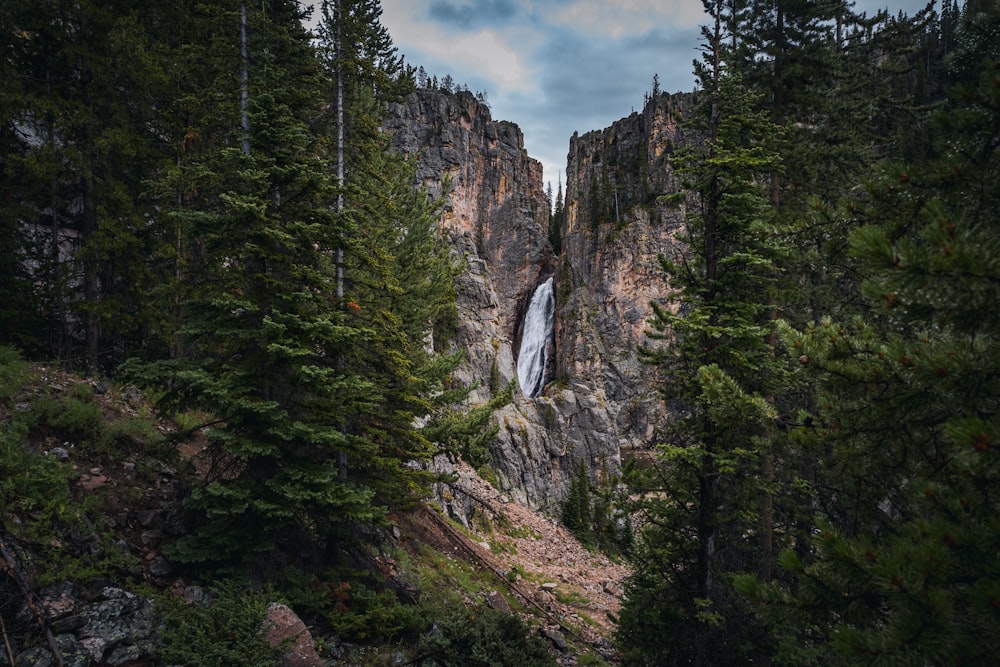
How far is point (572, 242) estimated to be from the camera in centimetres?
5856

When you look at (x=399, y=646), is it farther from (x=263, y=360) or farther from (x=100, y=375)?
(x=100, y=375)

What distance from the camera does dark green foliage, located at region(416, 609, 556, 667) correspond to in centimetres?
775

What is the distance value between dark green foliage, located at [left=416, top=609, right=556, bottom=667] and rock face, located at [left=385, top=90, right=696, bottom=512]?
108 feet

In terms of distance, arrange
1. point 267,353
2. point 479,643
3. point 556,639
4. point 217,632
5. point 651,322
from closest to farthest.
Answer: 1. point 217,632
2. point 267,353
3. point 479,643
4. point 651,322
5. point 556,639

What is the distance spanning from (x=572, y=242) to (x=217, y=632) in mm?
56311

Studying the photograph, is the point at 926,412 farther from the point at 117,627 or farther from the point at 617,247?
the point at 617,247

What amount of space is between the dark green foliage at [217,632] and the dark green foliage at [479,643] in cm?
271

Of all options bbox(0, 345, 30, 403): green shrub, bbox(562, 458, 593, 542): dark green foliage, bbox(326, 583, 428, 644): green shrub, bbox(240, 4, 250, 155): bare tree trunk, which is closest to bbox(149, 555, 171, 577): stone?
bbox(326, 583, 428, 644): green shrub

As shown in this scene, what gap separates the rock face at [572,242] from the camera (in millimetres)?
44250

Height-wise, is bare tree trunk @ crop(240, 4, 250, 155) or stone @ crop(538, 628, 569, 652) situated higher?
bare tree trunk @ crop(240, 4, 250, 155)

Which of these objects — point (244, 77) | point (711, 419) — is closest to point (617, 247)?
point (244, 77)

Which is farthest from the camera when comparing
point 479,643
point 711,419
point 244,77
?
point 244,77

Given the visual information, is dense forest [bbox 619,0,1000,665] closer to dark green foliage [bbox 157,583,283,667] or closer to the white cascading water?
dark green foliage [bbox 157,583,283,667]

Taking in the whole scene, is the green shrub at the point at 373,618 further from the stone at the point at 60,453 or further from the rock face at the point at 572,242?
the rock face at the point at 572,242
